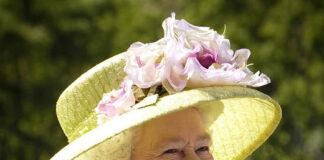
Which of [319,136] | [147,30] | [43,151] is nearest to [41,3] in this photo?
[147,30]

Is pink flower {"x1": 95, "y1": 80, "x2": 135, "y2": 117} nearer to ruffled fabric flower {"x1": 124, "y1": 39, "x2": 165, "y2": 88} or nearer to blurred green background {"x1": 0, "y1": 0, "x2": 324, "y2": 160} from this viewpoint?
ruffled fabric flower {"x1": 124, "y1": 39, "x2": 165, "y2": 88}

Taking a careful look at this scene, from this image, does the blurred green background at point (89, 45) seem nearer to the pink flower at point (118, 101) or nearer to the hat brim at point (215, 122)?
the hat brim at point (215, 122)

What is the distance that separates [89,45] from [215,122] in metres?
12.9

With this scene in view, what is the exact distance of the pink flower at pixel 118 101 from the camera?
2.85 meters

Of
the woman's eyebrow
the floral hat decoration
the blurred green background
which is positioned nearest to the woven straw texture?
the floral hat decoration

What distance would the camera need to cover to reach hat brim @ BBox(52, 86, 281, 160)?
264 centimetres

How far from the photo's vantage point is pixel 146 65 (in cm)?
287

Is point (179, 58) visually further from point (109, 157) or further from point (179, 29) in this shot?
point (109, 157)

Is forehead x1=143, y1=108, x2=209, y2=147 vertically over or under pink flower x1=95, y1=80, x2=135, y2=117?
under

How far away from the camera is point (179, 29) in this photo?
2.91 meters

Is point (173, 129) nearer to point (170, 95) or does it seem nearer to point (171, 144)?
point (171, 144)

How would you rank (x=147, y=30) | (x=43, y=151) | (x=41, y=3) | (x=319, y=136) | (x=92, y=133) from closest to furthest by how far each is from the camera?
1. (x=92, y=133)
2. (x=319, y=136)
3. (x=43, y=151)
4. (x=41, y=3)
5. (x=147, y=30)

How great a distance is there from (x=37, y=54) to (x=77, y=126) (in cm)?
1249

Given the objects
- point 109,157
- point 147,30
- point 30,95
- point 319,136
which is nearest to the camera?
point 109,157
